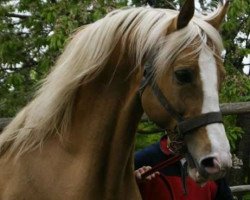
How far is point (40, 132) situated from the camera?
290 centimetres

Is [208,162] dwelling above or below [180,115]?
below

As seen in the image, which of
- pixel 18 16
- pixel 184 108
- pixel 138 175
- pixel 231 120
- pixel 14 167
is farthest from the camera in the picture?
pixel 18 16

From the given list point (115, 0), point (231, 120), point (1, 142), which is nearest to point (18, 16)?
point (115, 0)

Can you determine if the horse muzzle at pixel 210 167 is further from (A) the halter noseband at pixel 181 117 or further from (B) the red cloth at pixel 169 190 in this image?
(B) the red cloth at pixel 169 190

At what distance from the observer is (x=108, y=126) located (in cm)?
288

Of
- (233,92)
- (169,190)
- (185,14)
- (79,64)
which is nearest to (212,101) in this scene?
(185,14)

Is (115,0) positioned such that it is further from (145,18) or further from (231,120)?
(145,18)

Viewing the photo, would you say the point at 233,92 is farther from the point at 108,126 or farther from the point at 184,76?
the point at 184,76

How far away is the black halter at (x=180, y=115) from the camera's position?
2.57 m

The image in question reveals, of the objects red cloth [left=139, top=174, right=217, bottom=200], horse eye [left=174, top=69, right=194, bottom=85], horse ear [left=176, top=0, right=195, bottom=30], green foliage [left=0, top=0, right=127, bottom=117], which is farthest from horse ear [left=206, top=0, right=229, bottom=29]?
green foliage [left=0, top=0, right=127, bottom=117]

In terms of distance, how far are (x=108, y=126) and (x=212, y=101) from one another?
528 mm

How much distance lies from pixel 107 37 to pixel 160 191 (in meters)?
0.86

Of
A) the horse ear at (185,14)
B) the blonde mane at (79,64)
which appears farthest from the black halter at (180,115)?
the horse ear at (185,14)

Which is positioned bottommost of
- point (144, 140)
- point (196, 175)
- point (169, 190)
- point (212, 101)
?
point (144, 140)
